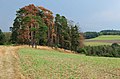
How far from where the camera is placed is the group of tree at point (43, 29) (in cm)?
6162

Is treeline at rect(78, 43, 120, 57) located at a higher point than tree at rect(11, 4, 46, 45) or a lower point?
lower

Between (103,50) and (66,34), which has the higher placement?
(66,34)

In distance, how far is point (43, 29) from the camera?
199ft

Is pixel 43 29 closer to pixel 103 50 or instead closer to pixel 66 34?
pixel 66 34

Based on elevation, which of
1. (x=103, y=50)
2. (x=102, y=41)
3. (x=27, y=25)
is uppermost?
(x=27, y=25)

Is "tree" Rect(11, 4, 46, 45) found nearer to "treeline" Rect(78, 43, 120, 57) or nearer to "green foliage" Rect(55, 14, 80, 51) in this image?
"green foliage" Rect(55, 14, 80, 51)

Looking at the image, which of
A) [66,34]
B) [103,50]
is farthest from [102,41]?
[66,34]

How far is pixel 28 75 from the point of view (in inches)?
760

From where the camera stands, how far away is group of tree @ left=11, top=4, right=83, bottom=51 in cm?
6162

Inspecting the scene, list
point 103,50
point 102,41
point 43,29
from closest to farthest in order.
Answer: point 43,29, point 103,50, point 102,41

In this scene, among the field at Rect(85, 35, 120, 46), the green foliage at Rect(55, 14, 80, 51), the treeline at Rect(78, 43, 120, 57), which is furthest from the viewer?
the field at Rect(85, 35, 120, 46)

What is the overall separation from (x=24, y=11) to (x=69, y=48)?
676 inches

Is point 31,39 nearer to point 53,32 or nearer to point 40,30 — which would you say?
point 40,30

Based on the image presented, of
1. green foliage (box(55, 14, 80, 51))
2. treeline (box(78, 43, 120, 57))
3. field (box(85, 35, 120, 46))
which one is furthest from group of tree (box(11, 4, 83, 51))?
field (box(85, 35, 120, 46))
